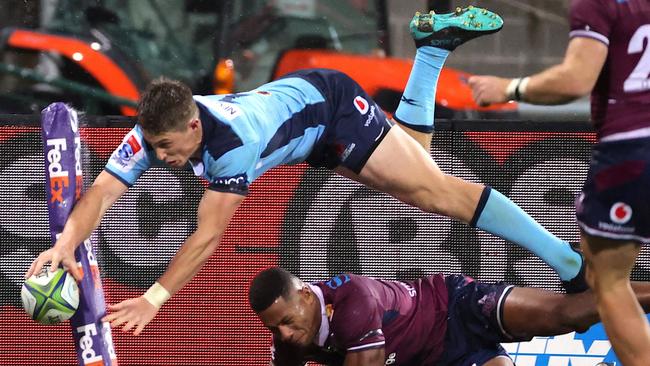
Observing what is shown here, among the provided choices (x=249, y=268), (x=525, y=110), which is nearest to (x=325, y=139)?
(x=249, y=268)

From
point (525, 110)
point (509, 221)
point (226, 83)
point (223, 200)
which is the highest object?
point (223, 200)

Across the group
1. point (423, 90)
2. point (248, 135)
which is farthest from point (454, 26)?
point (248, 135)

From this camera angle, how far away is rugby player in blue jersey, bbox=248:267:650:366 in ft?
17.8

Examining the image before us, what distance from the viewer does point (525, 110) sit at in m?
11.5

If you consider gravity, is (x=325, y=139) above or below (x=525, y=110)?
above

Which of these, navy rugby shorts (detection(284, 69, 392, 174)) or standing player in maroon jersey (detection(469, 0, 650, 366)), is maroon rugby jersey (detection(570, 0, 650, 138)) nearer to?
standing player in maroon jersey (detection(469, 0, 650, 366))

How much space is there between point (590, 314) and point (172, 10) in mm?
5427

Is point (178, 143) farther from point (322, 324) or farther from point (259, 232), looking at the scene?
point (259, 232)

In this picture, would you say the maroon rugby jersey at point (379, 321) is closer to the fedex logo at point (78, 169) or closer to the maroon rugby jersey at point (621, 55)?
the fedex logo at point (78, 169)

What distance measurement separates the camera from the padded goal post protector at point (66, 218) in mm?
5680

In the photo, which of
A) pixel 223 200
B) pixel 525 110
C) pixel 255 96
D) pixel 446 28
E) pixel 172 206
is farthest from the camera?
pixel 525 110

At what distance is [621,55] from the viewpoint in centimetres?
459

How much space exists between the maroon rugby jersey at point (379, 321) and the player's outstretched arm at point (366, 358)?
0.7 inches

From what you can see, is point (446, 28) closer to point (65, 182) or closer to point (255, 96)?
point (255, 96)
